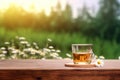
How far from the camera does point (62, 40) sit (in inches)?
166

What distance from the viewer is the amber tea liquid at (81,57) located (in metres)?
1.96

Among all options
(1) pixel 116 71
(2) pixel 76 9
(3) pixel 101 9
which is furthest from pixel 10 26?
(1) pixel 116 71

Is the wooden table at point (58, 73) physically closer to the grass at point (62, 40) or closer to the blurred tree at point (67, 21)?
the grass at point (62, 40)

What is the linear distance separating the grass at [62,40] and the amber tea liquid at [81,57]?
2108 mm

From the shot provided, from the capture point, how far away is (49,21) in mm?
4426

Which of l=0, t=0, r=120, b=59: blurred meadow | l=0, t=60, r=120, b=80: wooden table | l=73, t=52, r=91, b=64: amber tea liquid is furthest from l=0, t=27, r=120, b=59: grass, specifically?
l=0, t=60, r=120, b=80: wooden table

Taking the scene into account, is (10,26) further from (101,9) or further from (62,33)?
(101,9)

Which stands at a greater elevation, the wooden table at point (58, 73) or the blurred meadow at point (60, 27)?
the blurred meadow at point (60, 27)

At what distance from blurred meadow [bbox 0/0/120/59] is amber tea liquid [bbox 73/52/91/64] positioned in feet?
6.98

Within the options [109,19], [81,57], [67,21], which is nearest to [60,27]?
[67,21]

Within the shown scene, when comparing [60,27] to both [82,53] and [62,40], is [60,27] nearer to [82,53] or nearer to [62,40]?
[62,40]

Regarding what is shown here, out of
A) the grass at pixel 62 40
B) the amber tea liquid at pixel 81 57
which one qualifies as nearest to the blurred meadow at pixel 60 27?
the grass at pixel 62 40

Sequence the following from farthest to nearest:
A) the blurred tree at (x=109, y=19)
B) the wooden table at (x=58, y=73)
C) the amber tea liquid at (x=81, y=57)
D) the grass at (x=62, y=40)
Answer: the blurred tree at (x=109, y=19) → the grass at (x=62, y=40) → the amber tea liquid at (x=81, y=57) → the wooden table at (x=58, y=73)

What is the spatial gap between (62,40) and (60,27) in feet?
0.79
